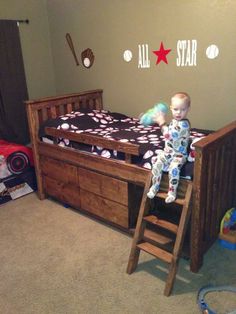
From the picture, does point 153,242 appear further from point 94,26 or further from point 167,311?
point 94,26

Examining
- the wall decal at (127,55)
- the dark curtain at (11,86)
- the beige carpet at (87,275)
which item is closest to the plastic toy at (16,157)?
the dark curtain at (11,86)

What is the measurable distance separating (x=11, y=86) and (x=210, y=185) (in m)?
2.47

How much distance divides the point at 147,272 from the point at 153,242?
0.21 m

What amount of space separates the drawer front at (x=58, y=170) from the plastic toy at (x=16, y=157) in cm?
29

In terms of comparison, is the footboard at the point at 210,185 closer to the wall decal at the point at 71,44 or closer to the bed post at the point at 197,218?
the bed post at the point at 197,218

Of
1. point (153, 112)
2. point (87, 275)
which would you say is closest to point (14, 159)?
point (87, 275)

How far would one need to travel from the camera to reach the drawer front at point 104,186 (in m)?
2.22

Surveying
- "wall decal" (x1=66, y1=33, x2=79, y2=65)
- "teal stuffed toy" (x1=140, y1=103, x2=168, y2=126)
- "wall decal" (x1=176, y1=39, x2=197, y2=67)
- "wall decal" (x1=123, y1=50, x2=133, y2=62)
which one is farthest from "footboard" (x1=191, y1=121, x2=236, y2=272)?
"wall decal" (x1=66, y1=33, x2=79, y2=65)

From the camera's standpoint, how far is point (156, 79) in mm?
2822

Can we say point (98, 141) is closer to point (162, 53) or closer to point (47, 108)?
point (47, 108)

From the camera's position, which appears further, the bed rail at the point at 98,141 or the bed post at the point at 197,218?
the bed rail at the point at 98,141

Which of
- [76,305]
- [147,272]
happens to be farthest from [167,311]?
[76,305]

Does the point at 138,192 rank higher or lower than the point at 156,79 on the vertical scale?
lower

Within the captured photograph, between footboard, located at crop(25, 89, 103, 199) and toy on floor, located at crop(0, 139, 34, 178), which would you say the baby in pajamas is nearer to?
footboard, located at crop(25, 89, 103, 199)
